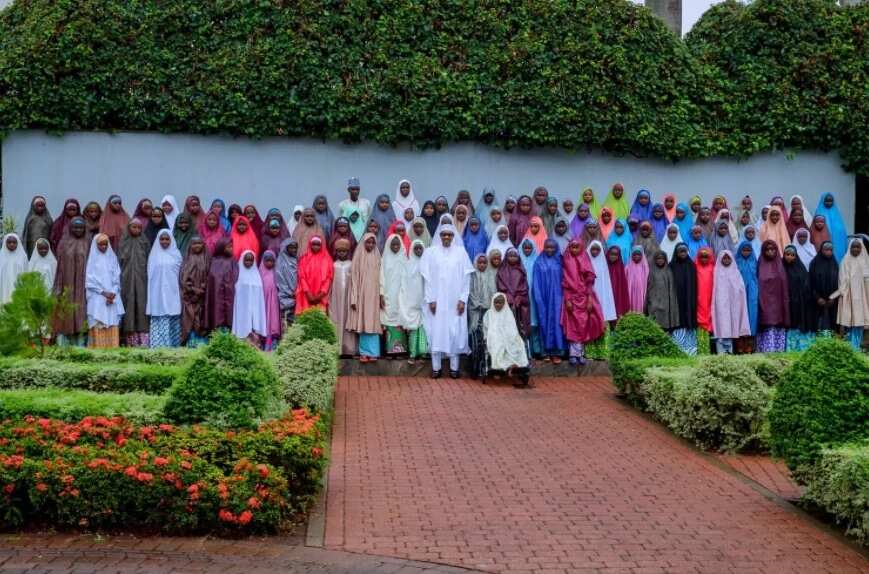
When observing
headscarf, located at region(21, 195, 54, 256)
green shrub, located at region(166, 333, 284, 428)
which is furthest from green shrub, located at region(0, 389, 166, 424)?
headscarf, located at region(21, 195, 54, 256)

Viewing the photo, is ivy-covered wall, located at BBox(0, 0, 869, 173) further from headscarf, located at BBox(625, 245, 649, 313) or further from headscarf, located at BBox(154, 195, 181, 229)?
headscarf, located at BBox(625, 245, 649, 313)

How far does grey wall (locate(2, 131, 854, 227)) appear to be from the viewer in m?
16.9

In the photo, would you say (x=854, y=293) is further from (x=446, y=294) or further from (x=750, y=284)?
(x=446, y=294)

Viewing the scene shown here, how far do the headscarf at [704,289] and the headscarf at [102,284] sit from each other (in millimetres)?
8453

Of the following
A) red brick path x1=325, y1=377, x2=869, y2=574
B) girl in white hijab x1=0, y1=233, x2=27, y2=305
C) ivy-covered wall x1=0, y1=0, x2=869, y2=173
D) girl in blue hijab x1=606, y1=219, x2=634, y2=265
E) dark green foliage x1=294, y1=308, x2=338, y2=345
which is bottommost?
red brick path x1=325, y1=377, x2=869, y2=574

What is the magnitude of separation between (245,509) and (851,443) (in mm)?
4411

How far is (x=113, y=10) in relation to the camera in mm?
17047

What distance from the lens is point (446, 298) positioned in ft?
48.9

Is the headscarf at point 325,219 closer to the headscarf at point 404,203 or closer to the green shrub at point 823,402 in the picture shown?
the headscarf at point 404,203

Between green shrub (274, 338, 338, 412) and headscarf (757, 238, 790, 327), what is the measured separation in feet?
23.2

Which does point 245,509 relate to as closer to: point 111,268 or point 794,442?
point 794,442

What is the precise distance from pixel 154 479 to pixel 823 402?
193 inches

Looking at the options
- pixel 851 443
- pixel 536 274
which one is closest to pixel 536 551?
pixel 851 443

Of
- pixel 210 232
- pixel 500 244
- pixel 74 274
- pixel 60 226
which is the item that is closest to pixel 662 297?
pixel 500 244
